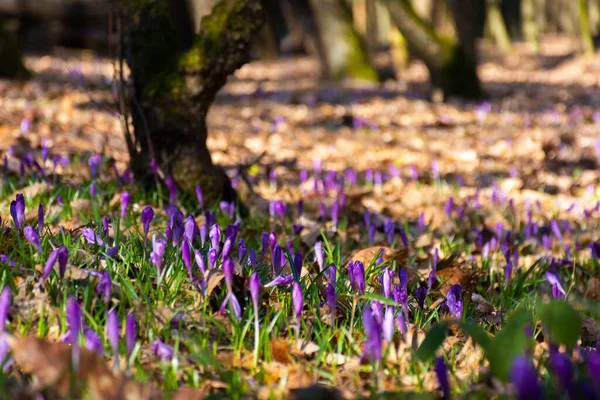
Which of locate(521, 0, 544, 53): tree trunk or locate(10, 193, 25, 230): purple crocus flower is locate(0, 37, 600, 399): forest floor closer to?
locate(10, 193, 25, 230): purple crocus flower

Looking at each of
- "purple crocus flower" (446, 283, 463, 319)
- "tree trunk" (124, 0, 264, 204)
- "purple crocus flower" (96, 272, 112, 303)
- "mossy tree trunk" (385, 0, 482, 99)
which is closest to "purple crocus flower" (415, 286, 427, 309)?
"purple crocus flower" (446, 283, 463, 319)

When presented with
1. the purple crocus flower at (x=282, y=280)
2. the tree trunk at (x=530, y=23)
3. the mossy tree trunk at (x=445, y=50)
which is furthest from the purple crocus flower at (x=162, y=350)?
the tree trunk at (x=530, y=23)

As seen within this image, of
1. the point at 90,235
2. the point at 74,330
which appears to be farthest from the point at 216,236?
the point at 74,330

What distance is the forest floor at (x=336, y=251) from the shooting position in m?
1.81

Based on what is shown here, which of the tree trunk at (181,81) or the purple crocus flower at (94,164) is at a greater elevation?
the tree trunk at (181,81)

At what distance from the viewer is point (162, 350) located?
72.6 inches

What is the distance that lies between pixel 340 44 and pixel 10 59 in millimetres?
6889

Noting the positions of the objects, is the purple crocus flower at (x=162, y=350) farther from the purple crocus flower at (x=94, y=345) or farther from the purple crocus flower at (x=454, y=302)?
the purple crocus flower at (x=454, y=302)

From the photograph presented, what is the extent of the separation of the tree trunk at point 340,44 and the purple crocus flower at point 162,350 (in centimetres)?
1308

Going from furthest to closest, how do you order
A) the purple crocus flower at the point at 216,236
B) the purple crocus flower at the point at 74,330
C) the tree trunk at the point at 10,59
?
the tree trunk at the point at 10,59 → the purple crocus flower at the point at 216,236 → the purple crocus flower at the point at 74,330

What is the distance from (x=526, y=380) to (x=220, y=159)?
545 centimetres

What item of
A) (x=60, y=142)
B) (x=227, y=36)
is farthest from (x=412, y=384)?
(x=60, y=142)

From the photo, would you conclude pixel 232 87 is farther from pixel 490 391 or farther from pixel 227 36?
pixel 490 391

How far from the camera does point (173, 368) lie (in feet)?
5.84
